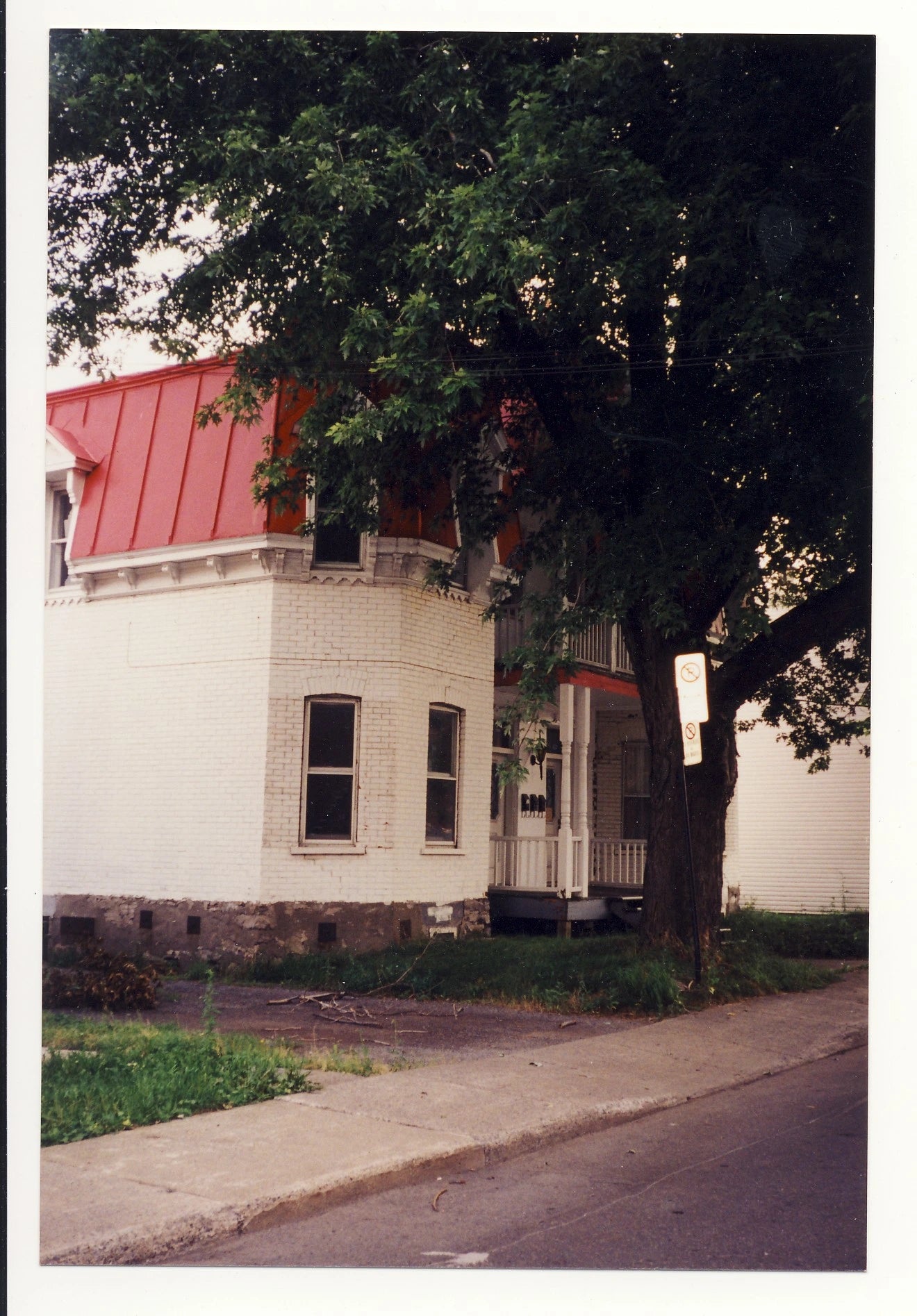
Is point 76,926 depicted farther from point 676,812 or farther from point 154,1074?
point 676,812

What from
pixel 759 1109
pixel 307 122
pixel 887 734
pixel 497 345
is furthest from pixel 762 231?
pixel 759 1109

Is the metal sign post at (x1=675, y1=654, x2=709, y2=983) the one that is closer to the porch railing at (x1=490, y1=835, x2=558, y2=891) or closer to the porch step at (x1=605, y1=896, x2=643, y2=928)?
the porch railing at (x1=490, y1=835, x2=558, y2=891)

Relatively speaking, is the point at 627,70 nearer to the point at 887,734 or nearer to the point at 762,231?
the point at 762,231

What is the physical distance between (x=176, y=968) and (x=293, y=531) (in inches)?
201

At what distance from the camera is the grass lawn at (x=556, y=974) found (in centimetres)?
1112

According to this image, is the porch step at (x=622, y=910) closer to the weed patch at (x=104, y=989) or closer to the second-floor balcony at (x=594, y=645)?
the second-floor balcony at (x=594, y=645)

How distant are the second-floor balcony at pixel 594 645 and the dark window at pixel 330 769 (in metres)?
3.35

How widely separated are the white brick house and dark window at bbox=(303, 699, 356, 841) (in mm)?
22

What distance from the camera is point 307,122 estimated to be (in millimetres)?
9305

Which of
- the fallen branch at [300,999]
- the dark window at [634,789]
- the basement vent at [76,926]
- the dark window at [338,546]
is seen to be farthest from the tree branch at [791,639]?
the dark window at [634,789]

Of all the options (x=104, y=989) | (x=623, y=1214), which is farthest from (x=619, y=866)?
(x=623, y=1214)

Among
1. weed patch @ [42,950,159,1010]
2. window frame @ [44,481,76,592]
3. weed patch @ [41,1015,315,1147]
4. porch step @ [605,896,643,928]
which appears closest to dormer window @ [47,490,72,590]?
window frame @ [44,481,76,592]

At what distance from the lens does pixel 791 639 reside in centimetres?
1202

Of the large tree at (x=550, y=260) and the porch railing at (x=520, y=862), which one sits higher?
the large tree at (x=550, y=260)
